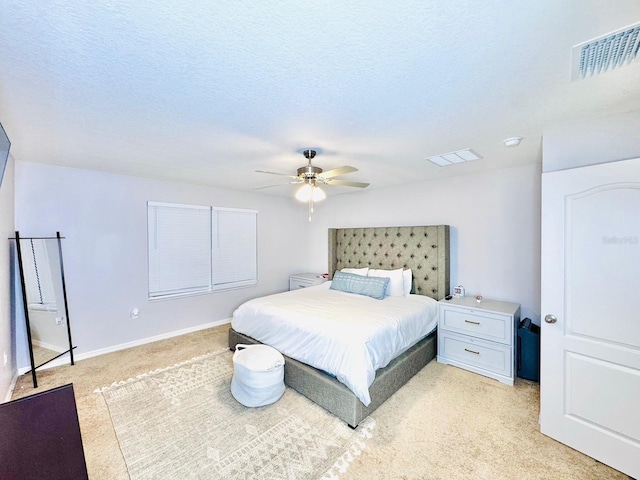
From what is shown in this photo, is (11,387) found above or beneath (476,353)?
beneath

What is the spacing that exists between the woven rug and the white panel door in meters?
1.49

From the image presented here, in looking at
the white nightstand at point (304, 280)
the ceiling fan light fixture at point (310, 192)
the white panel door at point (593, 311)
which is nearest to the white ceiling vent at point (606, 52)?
the white panel door at point (593, 311)

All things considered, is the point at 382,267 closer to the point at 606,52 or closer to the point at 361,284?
the point at 361,284

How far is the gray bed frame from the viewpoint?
2338 mm

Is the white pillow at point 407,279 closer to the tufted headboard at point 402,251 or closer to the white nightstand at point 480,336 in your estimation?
the tufted headboard at point 402,251

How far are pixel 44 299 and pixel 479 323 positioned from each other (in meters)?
4.93

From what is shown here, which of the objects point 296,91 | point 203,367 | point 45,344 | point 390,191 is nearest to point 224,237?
point 203,367

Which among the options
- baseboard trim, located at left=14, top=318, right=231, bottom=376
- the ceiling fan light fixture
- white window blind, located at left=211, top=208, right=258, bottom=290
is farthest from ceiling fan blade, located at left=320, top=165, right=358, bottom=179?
baseboard trim, located at left=14, top=318, right=231, bottom=376

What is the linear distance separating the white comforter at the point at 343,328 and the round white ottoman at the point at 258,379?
0.26 m

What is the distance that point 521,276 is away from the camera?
330 cm

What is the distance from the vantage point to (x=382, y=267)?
14.6 feet

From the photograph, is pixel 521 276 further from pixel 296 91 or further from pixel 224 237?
pixel 224 237

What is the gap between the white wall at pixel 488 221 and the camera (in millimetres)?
3227

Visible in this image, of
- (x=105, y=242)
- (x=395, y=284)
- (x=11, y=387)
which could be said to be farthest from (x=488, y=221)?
(x=11, y=387)
